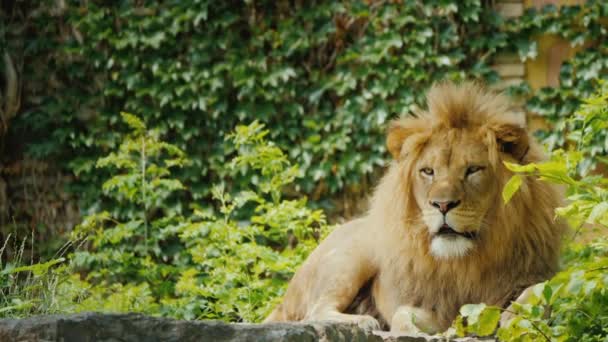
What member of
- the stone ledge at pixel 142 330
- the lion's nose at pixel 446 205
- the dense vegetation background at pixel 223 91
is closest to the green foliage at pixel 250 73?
the dense vegetation background at pixel 223 91

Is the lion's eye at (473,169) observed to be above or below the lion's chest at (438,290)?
above

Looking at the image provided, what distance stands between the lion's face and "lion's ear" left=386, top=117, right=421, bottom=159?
0.46ft

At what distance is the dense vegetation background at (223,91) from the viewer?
7.06 m

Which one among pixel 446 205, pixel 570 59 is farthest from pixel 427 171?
pixel 570 59

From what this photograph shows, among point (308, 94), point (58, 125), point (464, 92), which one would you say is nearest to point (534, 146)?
Answer: point (464, 92)

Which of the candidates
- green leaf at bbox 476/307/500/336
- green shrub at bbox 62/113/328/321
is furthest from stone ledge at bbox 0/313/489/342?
green shrub at bbox 62/113/328/321

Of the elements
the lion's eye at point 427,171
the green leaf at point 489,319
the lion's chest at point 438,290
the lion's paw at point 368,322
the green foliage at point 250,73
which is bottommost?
the lion's paw at point 368,322

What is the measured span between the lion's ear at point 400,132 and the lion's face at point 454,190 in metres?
0.14

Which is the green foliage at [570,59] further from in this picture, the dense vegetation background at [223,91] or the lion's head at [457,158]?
the lion's head at [457,158]

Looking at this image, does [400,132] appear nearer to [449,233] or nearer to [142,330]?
[449,233]

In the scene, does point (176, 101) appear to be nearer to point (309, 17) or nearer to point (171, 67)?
point (171, 67)

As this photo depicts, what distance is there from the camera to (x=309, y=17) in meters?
7.39

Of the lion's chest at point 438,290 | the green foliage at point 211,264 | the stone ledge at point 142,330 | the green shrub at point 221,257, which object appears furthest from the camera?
the green shrub at point 221,257

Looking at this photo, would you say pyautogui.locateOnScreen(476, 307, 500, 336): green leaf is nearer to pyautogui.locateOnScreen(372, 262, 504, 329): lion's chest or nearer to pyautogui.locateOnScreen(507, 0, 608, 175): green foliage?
pyautogui.locateOnScreen(372, 262, 504, 329): lion's chest
